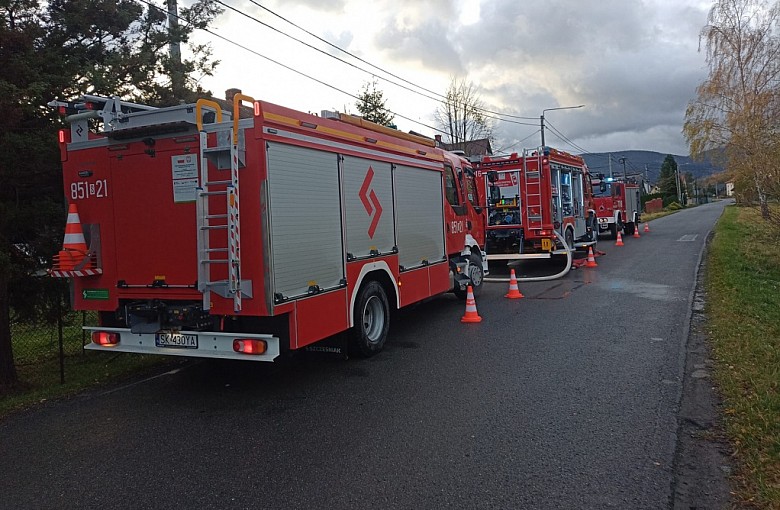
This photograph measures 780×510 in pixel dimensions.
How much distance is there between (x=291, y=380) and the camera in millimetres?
6523

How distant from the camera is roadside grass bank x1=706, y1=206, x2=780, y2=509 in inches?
149

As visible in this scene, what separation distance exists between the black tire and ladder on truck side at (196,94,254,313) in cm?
644

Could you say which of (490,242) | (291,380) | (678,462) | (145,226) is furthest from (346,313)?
(490,242)

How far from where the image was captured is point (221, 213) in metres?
5.52

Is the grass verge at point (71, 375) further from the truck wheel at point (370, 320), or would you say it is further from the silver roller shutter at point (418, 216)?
the silver roller shutter at point (418, 216)

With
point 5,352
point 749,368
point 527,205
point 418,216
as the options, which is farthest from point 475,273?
point 5,352

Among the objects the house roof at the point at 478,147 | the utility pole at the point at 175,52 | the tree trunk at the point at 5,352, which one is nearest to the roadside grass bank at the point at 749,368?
the tree trunk at the point at 5,352

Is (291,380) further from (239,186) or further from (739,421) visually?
(739,421)

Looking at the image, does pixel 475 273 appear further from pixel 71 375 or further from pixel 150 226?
pixel 71 375

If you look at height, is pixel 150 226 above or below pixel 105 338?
above

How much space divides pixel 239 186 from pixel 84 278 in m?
2.25

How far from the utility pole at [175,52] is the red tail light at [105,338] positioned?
13.1 ft

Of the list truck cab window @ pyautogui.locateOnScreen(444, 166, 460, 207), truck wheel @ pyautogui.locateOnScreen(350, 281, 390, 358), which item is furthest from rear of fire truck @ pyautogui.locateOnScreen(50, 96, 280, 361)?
truck cab window @ pyautogui.locateOnScreen(444, 166, 460, 207)

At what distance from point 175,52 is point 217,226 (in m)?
5.00
